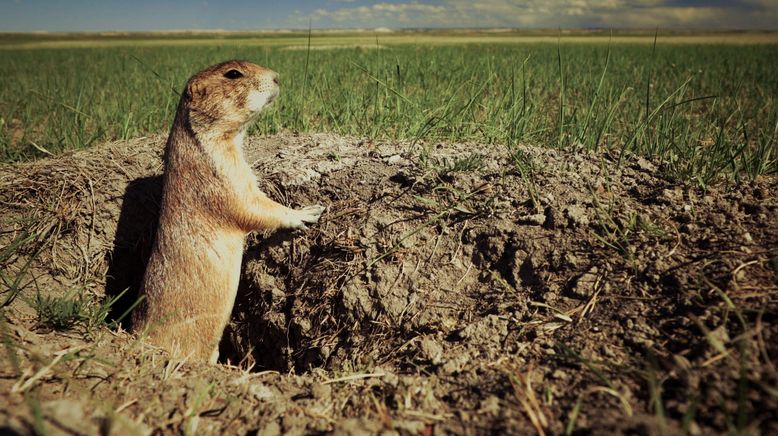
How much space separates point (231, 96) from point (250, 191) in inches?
24.6

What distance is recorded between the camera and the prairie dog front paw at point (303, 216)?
286 cm

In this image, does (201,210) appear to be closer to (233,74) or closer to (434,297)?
(233,74)

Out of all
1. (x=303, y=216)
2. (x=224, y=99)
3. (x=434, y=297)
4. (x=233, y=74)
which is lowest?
(x=434, y=297)

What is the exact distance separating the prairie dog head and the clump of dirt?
527 millimetres

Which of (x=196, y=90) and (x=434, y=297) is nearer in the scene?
(x=434, y=297)

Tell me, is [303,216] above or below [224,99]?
below

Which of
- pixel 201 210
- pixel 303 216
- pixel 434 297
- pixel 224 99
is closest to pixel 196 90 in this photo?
pixel 224 99

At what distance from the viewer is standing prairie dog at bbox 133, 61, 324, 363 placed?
2.80 metres

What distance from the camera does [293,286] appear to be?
2.96 m

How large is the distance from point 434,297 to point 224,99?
6.00 ft

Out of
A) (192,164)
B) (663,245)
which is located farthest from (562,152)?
(192,164)

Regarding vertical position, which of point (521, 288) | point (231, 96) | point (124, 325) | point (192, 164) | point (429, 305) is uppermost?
point (231, 96)

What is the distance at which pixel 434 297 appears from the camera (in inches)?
95.1

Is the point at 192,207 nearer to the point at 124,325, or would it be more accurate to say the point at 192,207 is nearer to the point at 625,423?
the point at 124,325
